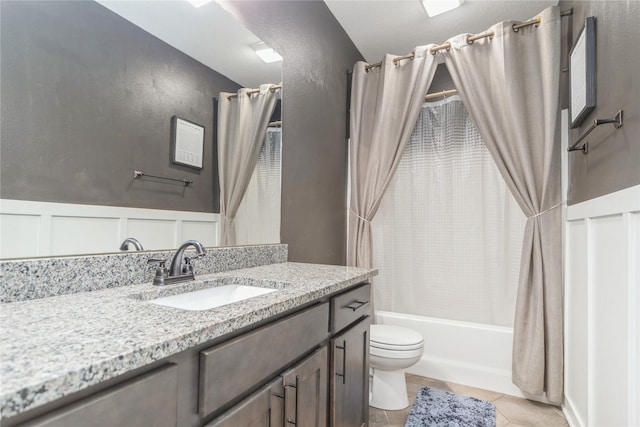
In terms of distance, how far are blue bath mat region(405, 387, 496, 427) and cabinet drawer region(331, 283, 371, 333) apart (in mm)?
806

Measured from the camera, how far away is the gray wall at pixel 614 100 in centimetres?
110

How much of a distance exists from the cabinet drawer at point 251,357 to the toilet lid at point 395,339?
944 mm

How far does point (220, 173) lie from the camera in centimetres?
142

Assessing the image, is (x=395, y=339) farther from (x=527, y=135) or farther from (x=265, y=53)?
(x=265, y=53)

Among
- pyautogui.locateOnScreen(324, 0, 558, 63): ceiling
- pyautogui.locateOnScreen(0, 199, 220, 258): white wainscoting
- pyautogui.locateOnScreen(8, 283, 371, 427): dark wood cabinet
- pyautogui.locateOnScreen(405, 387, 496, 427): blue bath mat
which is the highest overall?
pyautogui.locateOnScreen(324, 0, 558, 63): ceiling

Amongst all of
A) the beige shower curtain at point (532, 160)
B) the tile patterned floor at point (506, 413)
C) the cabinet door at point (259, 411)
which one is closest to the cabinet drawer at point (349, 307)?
the cabinet door at point (259, 411)

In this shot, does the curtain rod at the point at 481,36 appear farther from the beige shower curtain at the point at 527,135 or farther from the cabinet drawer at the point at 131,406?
the cabinet drawer at the point at 131,406

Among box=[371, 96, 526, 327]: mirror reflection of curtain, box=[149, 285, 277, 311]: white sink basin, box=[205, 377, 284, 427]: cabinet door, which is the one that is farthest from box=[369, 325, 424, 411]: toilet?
box=[205, 377, 284, 427]: cabinet door

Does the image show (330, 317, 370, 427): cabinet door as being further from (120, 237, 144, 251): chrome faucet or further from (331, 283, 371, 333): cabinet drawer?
(120, 237, 144, 251): chrome faucet

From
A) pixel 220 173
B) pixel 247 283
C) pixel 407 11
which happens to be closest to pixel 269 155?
pixel 220 173

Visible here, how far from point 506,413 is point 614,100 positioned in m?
1.74

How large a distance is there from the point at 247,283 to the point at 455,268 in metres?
1.75

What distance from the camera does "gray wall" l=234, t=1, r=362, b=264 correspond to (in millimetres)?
1852

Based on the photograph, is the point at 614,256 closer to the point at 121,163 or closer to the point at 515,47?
the point at 515,47
